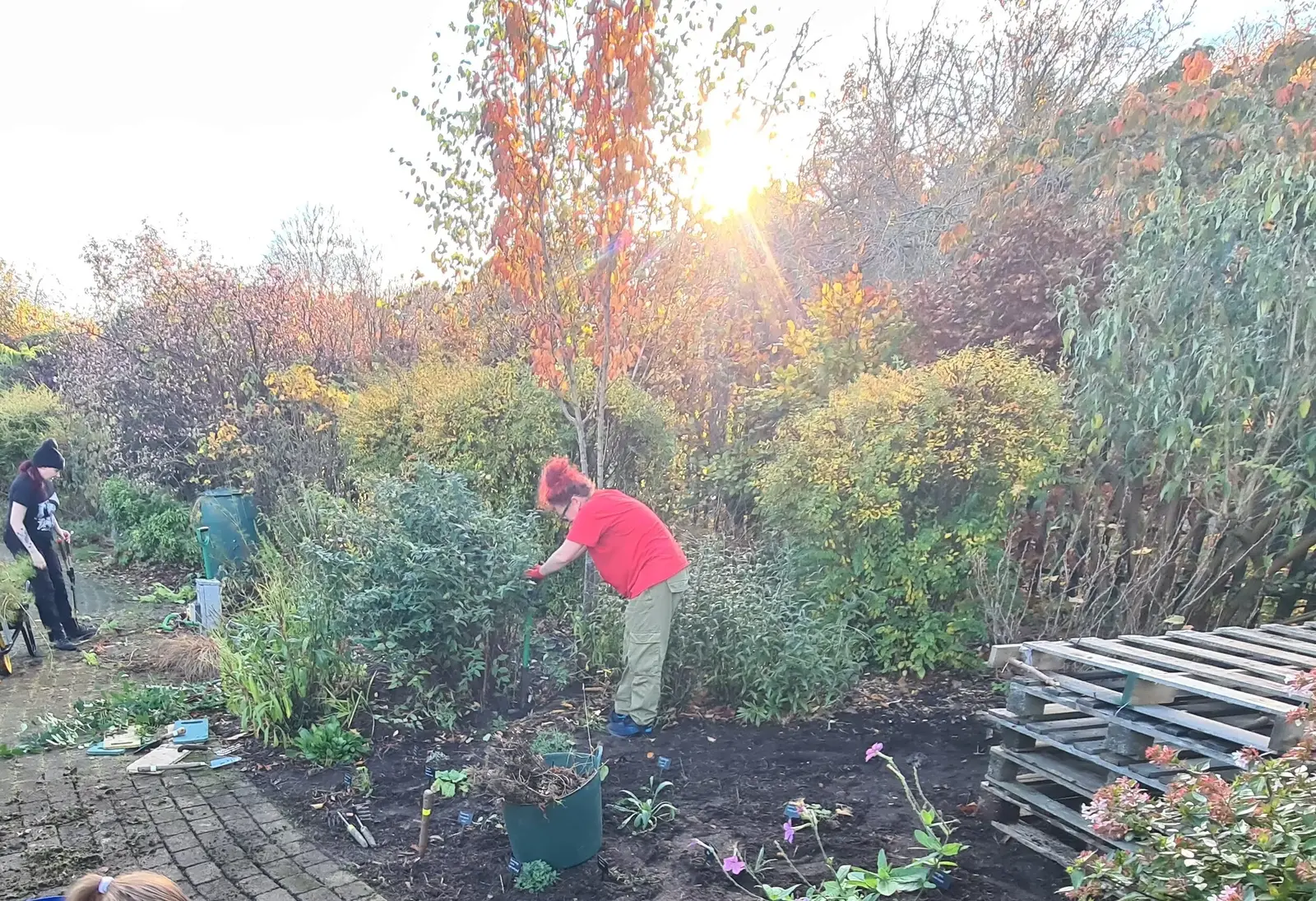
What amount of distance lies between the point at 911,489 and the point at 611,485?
8.97 feet

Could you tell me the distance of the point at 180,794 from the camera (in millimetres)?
4074

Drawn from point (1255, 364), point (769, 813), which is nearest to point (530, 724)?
point (769, 813)

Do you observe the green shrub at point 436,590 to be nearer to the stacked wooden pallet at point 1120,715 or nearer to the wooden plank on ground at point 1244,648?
the stacked wooden pallet at point 1120,715

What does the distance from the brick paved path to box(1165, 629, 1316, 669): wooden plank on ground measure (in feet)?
11.8

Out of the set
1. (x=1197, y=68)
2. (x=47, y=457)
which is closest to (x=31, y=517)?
(x=47, y=457)

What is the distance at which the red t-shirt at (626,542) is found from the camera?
4.60 meters

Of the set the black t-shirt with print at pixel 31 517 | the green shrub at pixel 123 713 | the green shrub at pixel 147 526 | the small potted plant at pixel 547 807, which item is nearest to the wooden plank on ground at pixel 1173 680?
the small potted plant at pixel 547 807

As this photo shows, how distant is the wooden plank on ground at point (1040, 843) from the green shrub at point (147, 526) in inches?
348

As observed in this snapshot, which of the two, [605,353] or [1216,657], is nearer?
[1216,657]

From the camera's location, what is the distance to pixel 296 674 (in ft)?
15.1

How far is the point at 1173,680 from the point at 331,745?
3.97 metres

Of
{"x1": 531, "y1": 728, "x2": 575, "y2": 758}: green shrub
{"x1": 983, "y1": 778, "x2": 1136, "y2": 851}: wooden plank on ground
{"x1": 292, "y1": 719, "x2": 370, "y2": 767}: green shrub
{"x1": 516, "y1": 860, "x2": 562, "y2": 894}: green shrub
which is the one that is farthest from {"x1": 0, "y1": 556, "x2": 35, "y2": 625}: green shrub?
{"x1": 983, "y1": 778, "x2": 1136, "y2": 851}: wooden plank on ground

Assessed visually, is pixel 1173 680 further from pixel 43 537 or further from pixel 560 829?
pixel 43 537

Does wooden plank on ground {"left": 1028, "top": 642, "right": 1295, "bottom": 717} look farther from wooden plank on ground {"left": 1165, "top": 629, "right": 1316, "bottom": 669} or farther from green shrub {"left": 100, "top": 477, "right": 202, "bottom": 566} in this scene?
green shrub {"left": 100, "top": 477, "right": 202, "bottom": 566}
